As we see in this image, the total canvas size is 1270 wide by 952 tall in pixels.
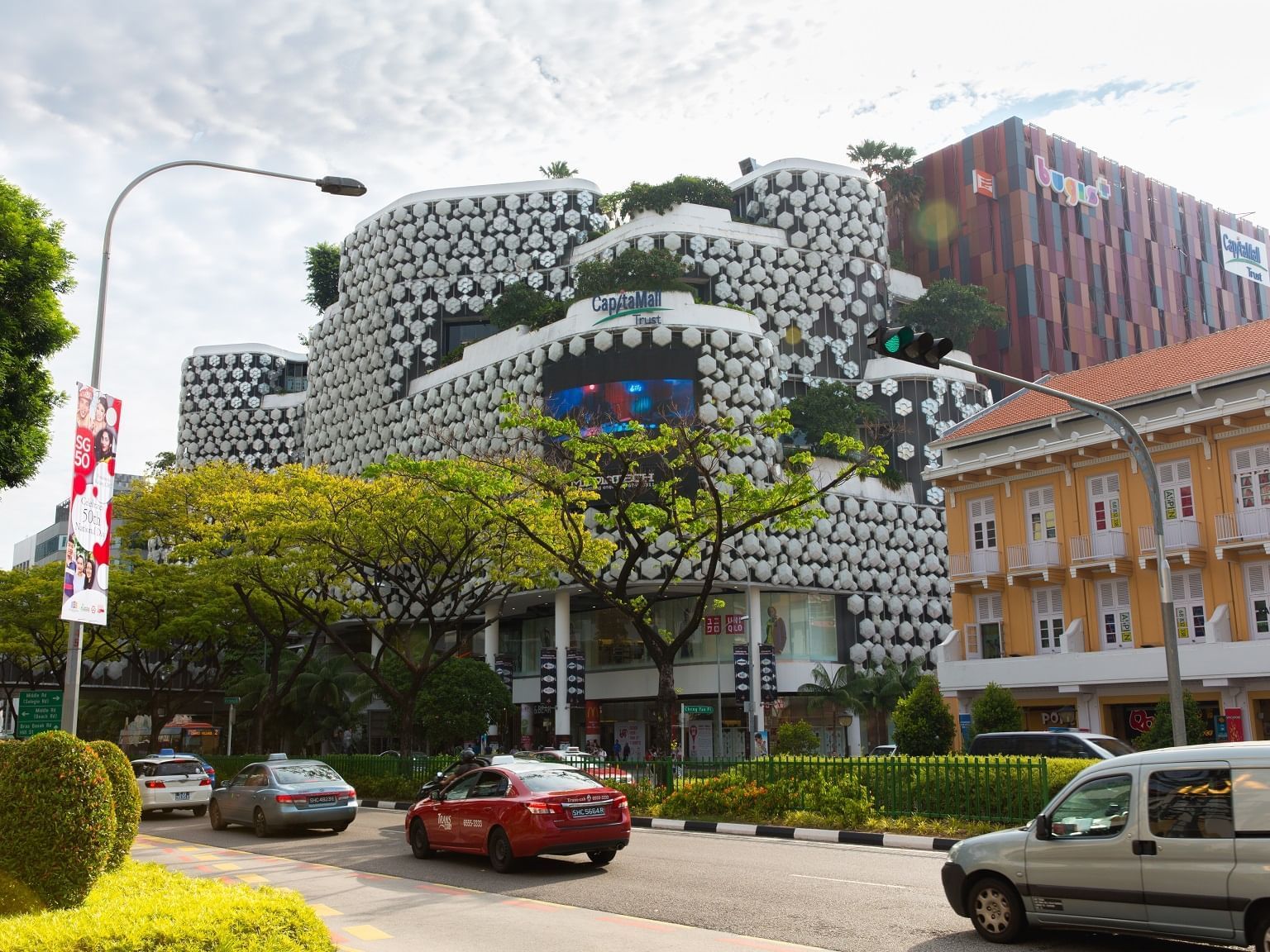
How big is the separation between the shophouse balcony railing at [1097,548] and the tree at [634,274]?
2459 cm

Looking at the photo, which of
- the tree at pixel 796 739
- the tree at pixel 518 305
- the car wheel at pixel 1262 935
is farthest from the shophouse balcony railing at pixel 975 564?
the car wheel at pixel 1262 935

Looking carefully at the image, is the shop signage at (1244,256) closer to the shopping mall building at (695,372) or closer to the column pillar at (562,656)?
the shopping mall building at (695,372)

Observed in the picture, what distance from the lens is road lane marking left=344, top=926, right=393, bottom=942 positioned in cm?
1030

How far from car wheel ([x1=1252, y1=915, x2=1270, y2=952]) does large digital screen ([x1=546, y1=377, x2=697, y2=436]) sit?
41767 mm

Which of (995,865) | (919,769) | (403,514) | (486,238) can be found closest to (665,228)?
(486,238)

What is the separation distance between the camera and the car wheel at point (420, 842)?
16.3m

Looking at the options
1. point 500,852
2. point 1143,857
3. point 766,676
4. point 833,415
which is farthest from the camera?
point 833,415

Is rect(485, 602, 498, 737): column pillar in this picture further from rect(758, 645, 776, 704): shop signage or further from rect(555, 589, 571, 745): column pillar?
rect(758, 645, 776, 704): shop signage

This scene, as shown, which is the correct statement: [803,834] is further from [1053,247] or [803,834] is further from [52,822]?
[1053,247]

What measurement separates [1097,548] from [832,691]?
783 inches

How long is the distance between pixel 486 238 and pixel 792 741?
33.1 metres

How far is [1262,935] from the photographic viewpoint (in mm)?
7793

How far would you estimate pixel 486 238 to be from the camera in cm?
6359

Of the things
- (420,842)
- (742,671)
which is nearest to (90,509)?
(420,842)
